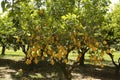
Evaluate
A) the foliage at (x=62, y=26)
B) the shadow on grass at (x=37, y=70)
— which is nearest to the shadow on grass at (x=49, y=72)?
the shadow on grass at (x=37, y=70)

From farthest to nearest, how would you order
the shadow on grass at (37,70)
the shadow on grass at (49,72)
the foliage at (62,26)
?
the shadow on grass at (49,72), the shadow on grass at (37,70), the foliage at (62,26)

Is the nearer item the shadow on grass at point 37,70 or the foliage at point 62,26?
the foliage at point 62,26

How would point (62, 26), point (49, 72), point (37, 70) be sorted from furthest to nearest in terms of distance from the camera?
point (37, 70) → point (49, 72) → point (62, 26)

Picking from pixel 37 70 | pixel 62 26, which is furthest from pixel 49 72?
pixel 62 26

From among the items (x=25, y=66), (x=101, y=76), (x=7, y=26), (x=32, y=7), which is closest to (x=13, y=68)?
(x=25, y=66)

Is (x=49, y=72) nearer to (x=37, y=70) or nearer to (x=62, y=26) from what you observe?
(x=37, y=70)

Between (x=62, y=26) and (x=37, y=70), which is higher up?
(x=62, y=26)

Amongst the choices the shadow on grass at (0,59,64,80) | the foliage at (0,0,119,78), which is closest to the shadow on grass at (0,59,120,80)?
the shadow on grass at (0,59,64,80)

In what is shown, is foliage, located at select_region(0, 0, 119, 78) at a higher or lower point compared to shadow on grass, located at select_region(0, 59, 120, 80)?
higher

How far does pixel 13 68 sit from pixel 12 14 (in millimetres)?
23896

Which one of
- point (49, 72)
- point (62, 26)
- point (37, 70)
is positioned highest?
point (62, 26)

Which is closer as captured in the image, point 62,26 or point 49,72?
point 62,26

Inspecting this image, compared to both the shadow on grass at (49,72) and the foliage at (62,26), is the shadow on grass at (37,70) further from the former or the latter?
the foliage at (62,26)

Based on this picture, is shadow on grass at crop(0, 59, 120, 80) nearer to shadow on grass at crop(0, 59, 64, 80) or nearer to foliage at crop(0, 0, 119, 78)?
shadow on grass at crop(0, 59, 64, 80)
